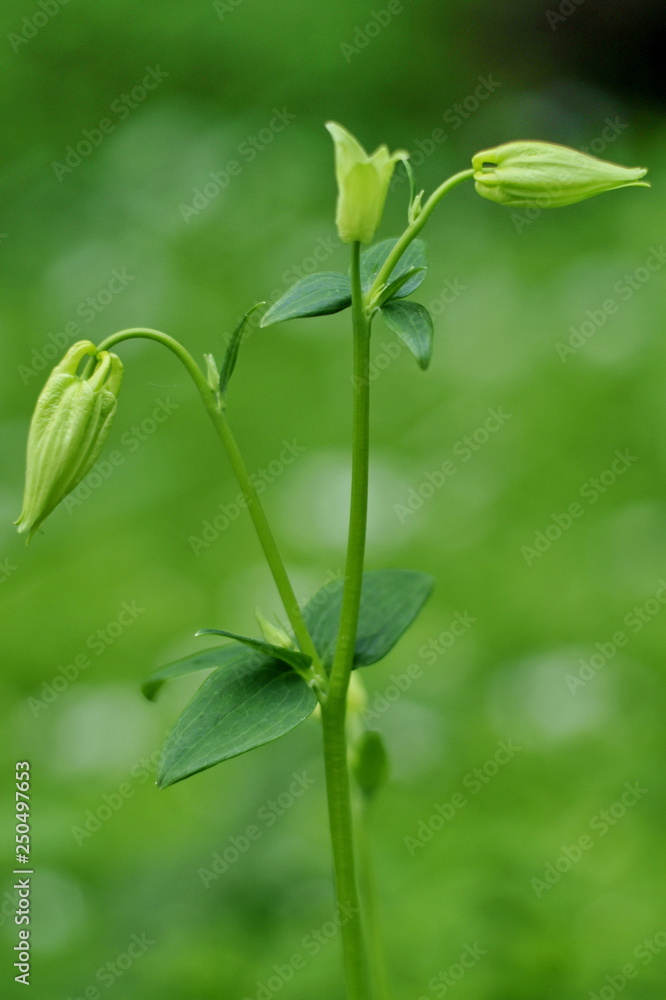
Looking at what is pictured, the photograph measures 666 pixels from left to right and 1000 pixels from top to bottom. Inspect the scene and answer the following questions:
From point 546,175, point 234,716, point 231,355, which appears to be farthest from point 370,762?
point 546,175

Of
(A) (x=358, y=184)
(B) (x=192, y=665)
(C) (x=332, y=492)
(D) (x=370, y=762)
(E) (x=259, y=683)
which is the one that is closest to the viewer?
(A) (x=358, y=184)

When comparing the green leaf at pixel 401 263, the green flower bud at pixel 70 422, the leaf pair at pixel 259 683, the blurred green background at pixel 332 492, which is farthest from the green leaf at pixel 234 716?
the blurred green background at pixel 332 492

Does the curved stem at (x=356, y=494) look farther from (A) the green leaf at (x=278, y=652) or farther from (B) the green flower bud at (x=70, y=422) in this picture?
(B) the green flower bud at (x=70, y=422)

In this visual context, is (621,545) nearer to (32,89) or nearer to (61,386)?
(61,386)

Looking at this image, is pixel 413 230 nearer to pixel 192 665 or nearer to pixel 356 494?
pixel 356 494

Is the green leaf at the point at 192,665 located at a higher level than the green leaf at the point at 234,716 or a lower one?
lower

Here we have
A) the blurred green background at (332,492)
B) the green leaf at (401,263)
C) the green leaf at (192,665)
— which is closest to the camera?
the green leaf at (401,263)

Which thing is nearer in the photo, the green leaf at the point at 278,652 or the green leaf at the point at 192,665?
the green leaf at the point at 278,652
